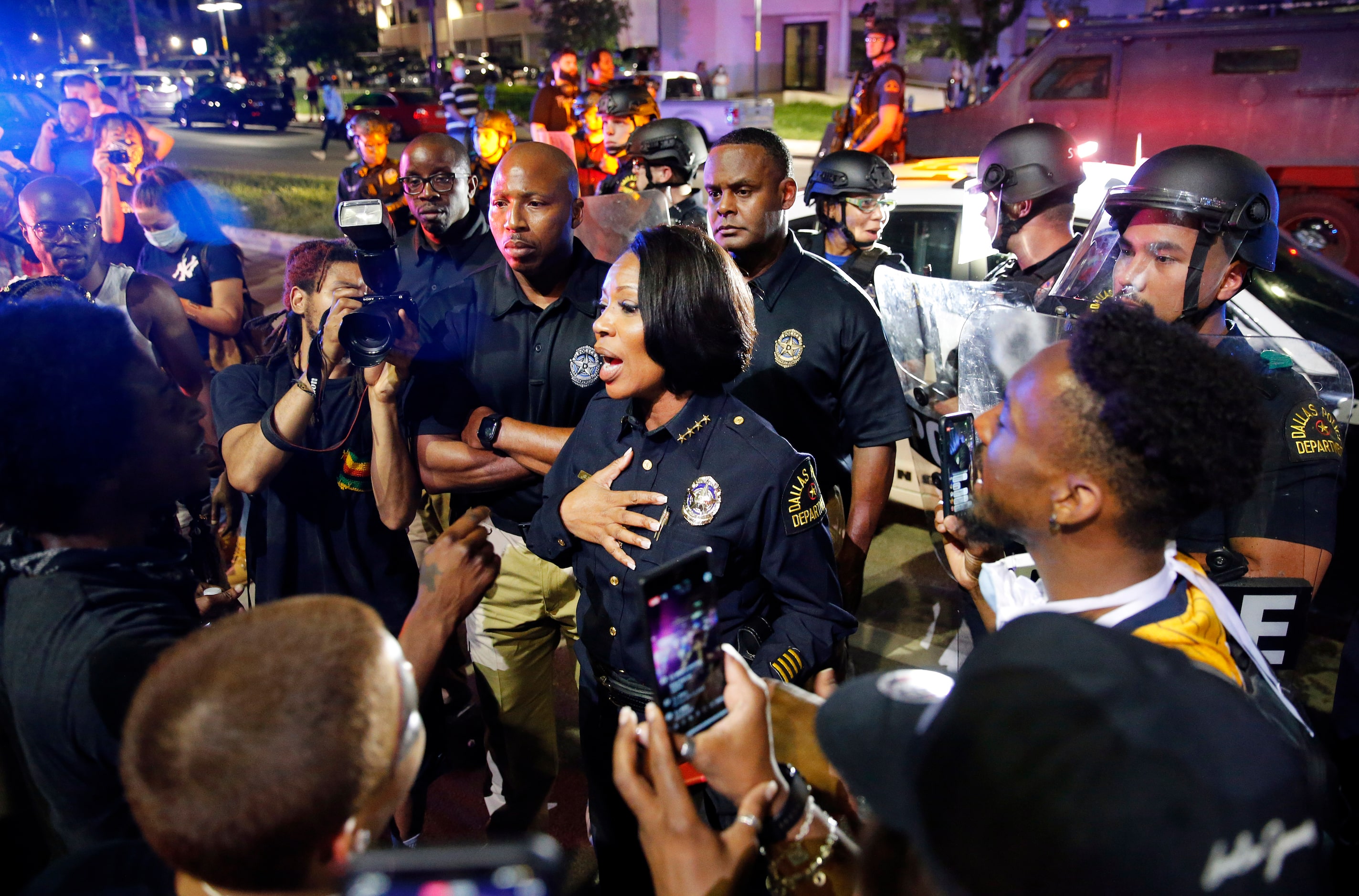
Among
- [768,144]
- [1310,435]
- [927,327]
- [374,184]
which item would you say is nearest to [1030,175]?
[927,327]

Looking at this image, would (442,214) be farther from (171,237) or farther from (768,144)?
(768,144)

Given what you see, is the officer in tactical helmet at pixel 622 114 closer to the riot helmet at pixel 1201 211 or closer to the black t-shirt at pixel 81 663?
the riot helmet at pixel 1201 211

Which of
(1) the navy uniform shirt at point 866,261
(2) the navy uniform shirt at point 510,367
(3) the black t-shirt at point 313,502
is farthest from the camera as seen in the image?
(1) the navy uniform shirt at point 866,261

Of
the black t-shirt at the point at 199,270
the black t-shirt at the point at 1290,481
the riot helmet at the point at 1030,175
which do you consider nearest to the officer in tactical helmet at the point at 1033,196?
the riot helmet at the point at 1030,175

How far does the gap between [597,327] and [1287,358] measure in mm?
1820

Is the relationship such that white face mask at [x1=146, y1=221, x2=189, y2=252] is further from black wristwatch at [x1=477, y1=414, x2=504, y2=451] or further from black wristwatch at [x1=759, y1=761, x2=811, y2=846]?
black wristwatch at [x1=759, y1=761, x2=811, y2=846]

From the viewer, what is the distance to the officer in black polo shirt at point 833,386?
3.20m

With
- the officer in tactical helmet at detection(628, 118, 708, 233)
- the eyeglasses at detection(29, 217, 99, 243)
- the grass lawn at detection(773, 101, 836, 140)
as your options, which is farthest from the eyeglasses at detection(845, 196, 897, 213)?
the grass lawn at detection(773, 101, 836, 140)

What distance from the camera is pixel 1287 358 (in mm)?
2338

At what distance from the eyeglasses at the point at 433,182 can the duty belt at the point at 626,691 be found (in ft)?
10.6

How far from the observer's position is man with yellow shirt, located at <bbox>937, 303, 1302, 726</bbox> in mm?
1472

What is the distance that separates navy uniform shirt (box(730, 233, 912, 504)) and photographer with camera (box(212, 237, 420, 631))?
1.26 m

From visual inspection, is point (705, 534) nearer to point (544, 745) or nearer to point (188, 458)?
point (188, 458)

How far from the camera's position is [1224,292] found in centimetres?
285
